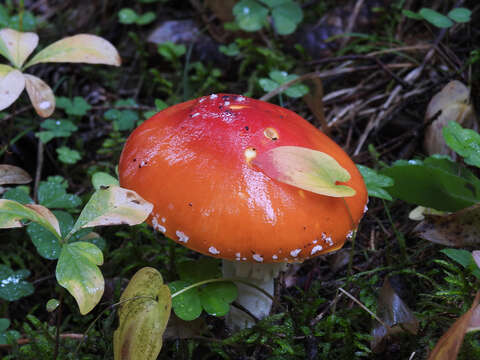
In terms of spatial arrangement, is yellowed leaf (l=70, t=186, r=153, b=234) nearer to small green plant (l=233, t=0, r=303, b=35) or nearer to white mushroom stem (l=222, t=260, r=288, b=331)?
white mushroom stem (l=222, t=260, r=288, b=331)

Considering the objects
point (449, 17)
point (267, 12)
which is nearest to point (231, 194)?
point (449, 17)

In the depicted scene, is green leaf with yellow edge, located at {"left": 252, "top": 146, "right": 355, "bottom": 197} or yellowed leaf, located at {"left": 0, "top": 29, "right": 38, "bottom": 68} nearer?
green leaf with yellow edge, located at {"left": 252, "top": 146, "right": 355, "bottom": 197}

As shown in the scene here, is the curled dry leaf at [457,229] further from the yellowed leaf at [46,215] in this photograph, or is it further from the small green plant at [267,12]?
the small green plant at [267,12]

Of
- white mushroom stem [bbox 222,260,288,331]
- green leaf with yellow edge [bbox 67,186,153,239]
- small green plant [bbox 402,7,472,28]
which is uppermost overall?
small green plant [bbox 402,7,472,28]

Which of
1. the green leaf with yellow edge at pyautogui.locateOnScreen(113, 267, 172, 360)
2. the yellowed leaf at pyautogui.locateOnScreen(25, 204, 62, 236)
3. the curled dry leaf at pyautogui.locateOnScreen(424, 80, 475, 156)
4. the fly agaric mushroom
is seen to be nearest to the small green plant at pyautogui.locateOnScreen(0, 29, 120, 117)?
the fly agaric mushroom

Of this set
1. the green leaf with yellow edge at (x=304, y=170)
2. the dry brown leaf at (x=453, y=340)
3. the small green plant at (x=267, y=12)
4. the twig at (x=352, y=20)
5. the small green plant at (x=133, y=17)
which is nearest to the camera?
the dry brown leaf at (x=453, y=340)

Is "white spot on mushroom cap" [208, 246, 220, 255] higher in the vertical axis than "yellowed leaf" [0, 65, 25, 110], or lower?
lower

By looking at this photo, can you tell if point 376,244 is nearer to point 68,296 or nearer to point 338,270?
point 338,270

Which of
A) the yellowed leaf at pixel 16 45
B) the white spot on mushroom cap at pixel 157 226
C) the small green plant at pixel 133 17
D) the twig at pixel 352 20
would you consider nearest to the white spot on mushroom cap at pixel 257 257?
the white spot on mushroom cap at pixel 157 226

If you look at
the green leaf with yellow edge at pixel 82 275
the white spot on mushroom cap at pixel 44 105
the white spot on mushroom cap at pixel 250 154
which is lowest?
the green leaf with yellow edge at pixel 82 275
